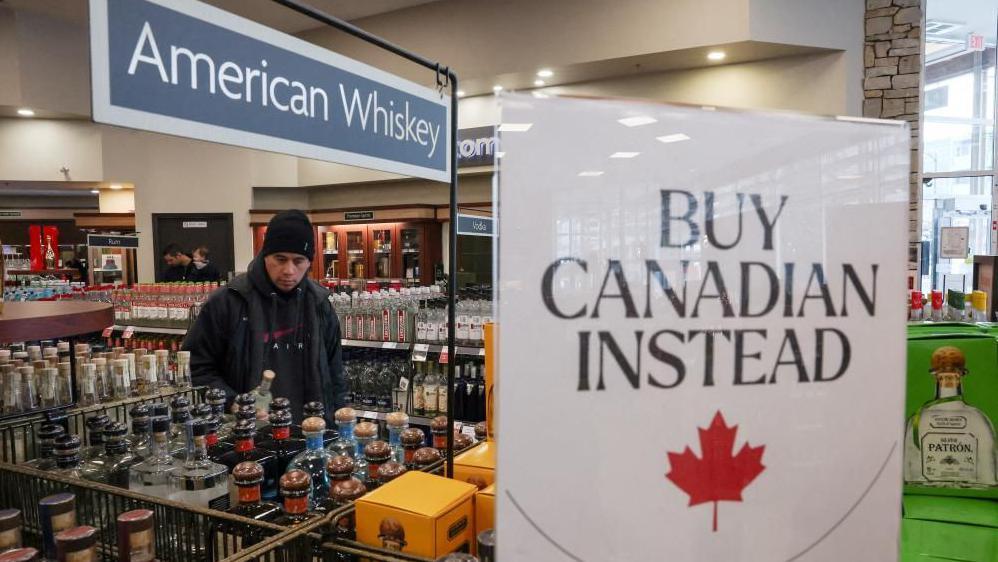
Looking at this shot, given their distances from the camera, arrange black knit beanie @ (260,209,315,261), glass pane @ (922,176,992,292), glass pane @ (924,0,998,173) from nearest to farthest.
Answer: black knit beanie @ (260,209,315,261), glass pane @ (924,0,998,173), glass pane @ (922,176,992,292)

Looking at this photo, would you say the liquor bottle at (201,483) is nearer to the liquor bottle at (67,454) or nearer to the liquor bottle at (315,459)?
the liquor bottle at (315,459)

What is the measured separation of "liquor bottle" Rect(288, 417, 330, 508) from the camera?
1354 mm

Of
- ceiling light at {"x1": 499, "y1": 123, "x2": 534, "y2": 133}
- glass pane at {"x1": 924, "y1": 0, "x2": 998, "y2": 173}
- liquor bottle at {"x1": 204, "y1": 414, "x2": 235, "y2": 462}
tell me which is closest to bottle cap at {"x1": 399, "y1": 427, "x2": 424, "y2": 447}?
liquor bottle at {"x1": 204, "y1": 414, "x2": 235, "y2": 462}

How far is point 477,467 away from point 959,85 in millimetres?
7210

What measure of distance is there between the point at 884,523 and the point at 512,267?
601 mm

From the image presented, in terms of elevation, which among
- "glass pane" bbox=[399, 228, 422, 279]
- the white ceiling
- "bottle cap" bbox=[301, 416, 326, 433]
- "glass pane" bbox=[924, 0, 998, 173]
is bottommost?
"bottle cap" bbox=[301, 416, 326, 433]

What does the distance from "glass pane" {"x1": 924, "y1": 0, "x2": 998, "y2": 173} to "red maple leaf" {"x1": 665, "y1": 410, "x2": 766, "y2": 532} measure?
6.68 m

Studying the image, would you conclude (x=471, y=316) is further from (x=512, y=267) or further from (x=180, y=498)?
(x=512, y=267)

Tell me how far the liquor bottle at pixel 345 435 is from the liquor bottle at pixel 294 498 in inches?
16.0

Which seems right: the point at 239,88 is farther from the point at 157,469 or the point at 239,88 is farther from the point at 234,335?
the point at 234,335

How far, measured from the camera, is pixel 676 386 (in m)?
0.76

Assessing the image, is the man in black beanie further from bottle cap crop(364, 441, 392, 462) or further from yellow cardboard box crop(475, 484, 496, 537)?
yellow cardboard box crop(475, 484, 496, 537)

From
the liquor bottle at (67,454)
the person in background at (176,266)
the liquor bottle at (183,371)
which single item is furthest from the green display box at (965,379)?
the person in background at (176,266)

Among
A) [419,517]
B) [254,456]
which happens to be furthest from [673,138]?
[254,456]
